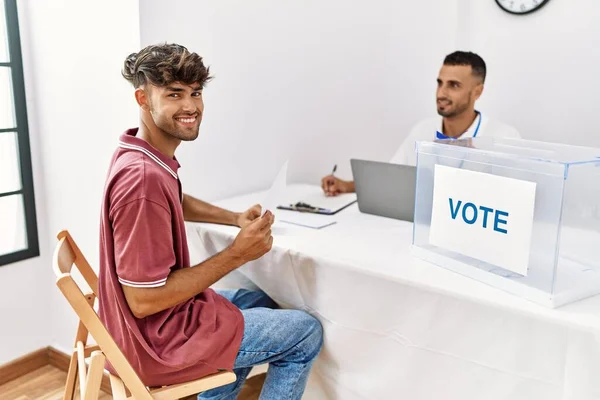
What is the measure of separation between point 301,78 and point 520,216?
151 cm

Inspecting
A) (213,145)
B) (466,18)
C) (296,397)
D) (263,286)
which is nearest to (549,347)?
(296,397)

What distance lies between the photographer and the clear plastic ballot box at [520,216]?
1.26 meters

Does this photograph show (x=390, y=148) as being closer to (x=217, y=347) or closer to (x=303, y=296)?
(x=303, y=296)

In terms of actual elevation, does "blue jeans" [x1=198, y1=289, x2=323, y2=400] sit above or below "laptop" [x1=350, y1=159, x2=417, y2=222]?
below

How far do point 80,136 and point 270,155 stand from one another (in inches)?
30.3

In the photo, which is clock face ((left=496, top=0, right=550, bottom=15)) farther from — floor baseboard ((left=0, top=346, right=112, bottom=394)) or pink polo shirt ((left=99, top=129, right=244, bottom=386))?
floor baseboard ((left=0, top=346, right=112, bottom=394))

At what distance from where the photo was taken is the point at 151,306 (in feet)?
4.39

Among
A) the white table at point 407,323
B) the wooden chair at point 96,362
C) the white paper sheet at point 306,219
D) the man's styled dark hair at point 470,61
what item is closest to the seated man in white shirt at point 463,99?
the man's styled dark hair at point 470,61

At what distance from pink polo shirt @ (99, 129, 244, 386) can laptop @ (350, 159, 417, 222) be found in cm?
73

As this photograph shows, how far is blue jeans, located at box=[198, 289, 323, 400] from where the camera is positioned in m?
1.54

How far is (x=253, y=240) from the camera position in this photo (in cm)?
149

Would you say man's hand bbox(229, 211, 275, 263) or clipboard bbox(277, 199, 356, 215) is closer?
man's hand bbox(229, 211, 275, 263)

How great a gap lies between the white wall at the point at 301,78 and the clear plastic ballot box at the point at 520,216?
101 centimetres

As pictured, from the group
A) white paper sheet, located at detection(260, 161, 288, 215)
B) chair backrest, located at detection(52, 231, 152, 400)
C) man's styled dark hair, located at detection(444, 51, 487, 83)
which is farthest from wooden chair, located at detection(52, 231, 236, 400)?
man's styled dark hair, located at detection(444, 51, 487, 83)
